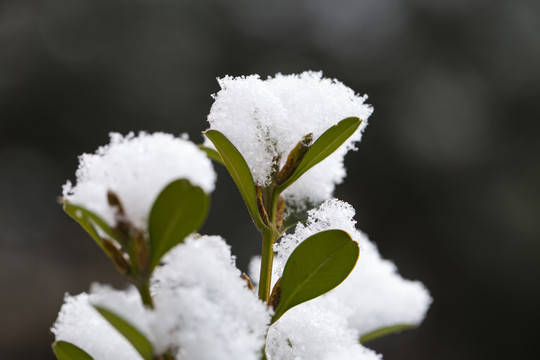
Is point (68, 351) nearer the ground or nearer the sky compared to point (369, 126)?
nearer the ground

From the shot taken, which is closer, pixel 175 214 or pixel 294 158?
pixel 175 214

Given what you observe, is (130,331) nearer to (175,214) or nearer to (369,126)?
(175,214)

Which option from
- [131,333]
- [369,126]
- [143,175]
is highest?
[369,126]

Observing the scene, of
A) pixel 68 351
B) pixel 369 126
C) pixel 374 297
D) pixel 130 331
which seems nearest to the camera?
pixel 130 331

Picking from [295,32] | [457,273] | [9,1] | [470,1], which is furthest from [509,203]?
[9,1]

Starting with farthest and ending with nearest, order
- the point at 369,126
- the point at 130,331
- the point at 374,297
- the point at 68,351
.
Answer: the point at 369,126 → the point at 374,297 → the point at 68,351 → the point at 130,331

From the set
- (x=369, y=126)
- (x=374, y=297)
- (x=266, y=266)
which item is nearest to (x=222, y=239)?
(x=266, y=266)

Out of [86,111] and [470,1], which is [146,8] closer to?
[86,111]
